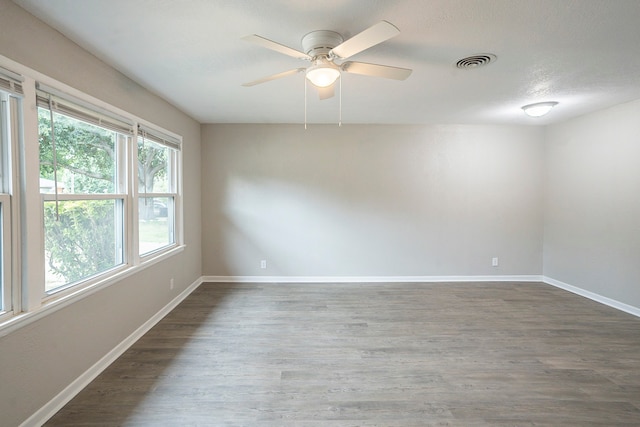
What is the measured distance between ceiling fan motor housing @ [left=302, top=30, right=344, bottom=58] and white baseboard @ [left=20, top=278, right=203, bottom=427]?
2.74m

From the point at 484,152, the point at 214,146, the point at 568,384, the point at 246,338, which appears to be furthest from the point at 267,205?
the point at 568,384

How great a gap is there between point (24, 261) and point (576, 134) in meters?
5.92

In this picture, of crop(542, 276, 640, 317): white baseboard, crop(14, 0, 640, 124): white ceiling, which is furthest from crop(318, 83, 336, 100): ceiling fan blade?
crop(542, 276, 640, 317): white baseboard

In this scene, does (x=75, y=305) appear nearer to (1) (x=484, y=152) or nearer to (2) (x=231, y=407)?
(2) (x=231, y=407)

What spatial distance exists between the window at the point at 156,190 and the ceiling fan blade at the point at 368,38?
7.06 ft

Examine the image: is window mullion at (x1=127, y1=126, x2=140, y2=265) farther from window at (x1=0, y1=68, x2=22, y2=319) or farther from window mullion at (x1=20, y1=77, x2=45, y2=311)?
window at (x1=0, y1=68, x2=22, y2=319)

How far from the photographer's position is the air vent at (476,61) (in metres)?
2.21

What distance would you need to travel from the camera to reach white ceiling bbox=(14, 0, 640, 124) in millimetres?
1640

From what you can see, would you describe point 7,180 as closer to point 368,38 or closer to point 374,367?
point 368,38

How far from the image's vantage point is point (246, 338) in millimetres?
2773

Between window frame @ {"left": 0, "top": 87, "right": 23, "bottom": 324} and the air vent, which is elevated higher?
the air vent

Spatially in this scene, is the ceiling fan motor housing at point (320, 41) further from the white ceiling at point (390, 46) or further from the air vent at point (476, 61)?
the air vent at point (476, 61)

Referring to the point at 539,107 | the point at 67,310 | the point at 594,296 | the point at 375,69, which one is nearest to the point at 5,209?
the point at 67,310

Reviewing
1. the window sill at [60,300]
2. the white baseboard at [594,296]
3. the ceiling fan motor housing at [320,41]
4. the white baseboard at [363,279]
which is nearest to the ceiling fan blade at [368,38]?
the ceiling fan motor housing at [320,41]
